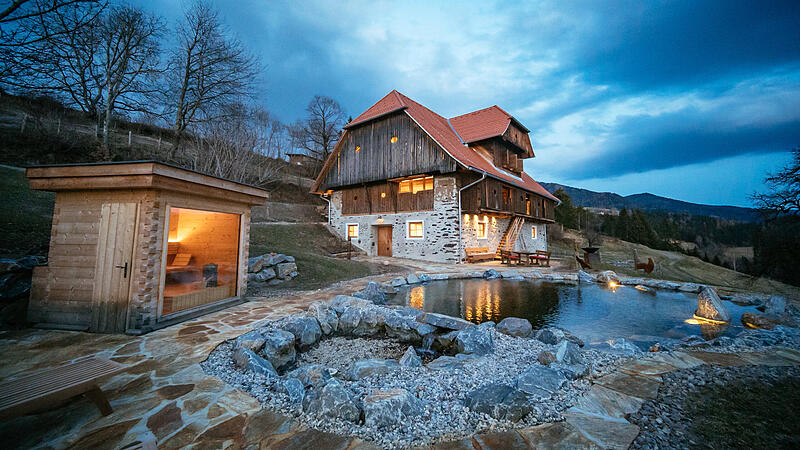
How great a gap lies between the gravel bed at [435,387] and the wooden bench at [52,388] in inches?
32.9

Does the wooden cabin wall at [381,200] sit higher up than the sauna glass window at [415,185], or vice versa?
the sauna glass window at [415,185]

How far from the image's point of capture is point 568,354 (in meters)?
3.28

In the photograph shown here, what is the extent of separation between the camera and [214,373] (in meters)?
2.80

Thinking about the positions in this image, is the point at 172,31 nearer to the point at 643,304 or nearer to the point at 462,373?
the point at 462,373

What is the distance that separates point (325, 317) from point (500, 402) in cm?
334

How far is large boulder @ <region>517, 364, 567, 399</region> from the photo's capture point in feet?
8.09

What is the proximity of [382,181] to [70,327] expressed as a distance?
14.0 meters

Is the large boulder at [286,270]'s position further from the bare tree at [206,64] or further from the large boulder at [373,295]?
the bare tree at [206,64]

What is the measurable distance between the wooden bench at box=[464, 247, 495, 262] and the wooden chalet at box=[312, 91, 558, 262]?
5.5 inches

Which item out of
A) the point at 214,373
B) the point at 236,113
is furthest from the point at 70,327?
the point at 236,113

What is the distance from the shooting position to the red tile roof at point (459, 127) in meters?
14.3

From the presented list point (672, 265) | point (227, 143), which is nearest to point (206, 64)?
point (227, 143)

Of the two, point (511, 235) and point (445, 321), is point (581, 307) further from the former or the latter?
point (511, 235)

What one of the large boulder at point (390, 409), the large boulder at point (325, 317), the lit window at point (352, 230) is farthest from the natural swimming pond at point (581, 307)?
the lit window at point (352, 230)
